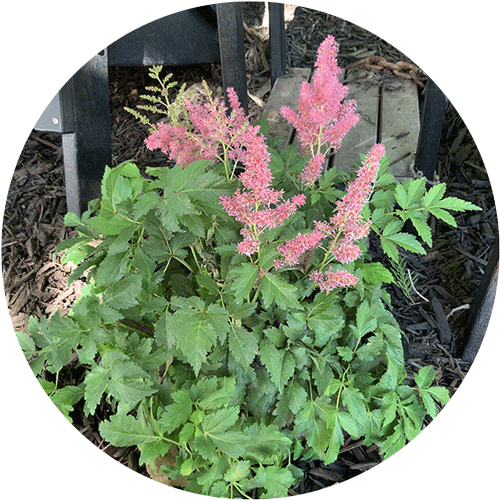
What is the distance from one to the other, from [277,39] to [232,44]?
22.3 inches

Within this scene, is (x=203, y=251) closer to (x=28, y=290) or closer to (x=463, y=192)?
(x=28, y=290)

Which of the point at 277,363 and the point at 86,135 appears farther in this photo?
the point at 86,135

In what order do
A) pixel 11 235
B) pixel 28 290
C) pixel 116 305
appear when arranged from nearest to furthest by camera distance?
pixel 116 305, pixel 28 290, pixel 11 235

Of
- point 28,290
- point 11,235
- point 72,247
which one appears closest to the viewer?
point 72,247

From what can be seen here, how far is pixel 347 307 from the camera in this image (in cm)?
143

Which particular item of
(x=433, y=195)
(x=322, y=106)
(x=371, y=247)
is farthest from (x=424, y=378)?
(x=371, y=247)

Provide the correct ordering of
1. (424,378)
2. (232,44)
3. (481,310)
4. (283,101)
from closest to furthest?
(424,378) < (481,310) < (232,44) < (283,101)

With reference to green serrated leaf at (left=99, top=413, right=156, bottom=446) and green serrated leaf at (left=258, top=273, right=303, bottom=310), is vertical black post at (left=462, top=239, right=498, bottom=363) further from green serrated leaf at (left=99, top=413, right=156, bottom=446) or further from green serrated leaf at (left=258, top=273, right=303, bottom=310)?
green serrated leaf at (left=99, top=413, right=156, bottom=446)

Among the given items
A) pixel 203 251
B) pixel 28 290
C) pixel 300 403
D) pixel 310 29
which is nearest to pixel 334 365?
pixel 300 403

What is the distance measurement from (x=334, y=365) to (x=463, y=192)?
4.68ft

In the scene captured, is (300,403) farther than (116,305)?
Yes

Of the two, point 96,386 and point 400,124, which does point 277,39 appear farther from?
point 96,386

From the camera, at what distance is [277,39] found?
2637 mm

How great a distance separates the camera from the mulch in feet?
5.71
